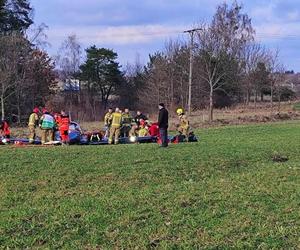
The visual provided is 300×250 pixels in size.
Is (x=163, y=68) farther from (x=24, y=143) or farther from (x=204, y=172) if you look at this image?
(x=204, y=172)

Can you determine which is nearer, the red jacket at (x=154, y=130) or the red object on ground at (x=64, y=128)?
the red object on ground at (x=64, y=128)

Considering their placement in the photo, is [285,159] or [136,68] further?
[136,68]

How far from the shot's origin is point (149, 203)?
30.5 ft

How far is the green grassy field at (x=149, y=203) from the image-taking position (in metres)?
7.05

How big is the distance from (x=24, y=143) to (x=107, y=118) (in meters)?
4.80

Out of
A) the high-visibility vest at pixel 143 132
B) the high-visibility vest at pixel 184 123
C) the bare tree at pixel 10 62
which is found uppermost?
the bare tree at pixel 10 62

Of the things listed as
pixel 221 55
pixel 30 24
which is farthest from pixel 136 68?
pixel 221 55

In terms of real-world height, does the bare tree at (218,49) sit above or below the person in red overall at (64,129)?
above

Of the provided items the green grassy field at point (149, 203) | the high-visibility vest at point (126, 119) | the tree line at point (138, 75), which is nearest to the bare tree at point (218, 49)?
the tree line at point (138, 75)

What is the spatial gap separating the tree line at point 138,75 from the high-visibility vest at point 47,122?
2500cm

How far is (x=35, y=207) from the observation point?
9.30 metres

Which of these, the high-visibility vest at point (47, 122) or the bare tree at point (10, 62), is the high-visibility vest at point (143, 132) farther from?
the bare tree at point (10, 62)

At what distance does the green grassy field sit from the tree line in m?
35.8

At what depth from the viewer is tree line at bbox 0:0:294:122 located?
5441cm
